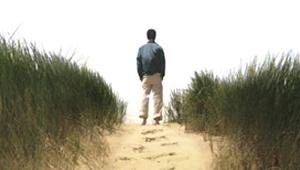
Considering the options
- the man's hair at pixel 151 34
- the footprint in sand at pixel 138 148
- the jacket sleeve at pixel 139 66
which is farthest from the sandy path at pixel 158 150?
the man's hair at pixel 151 34

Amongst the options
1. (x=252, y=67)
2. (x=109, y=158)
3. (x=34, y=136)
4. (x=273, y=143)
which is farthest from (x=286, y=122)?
(x=34, y=136)

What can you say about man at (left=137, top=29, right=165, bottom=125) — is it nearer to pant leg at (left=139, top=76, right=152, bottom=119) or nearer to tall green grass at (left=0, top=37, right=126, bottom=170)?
pant leg at (left=139, top=76, right=152, bottom=119)

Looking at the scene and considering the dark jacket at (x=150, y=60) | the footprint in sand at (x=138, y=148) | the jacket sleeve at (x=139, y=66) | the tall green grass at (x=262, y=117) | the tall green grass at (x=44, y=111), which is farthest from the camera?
the jacket sleeve at (x=139, y=66)

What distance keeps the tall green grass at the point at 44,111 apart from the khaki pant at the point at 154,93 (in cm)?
160

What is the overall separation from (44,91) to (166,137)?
233 centimetres

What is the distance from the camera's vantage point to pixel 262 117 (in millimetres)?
7297

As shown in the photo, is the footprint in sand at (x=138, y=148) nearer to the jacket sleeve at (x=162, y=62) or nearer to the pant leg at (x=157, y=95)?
the pant leg at (x=157, y=95)

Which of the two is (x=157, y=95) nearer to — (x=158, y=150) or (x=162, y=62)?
(x=162, y=62)

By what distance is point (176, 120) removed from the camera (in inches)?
446

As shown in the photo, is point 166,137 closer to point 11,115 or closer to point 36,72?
point 36,72

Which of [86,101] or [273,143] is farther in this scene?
[86,101]

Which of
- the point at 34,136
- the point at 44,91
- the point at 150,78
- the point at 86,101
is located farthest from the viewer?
the point at 150,78

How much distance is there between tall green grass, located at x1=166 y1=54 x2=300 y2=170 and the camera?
717cm

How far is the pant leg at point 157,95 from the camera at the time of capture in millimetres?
11312
